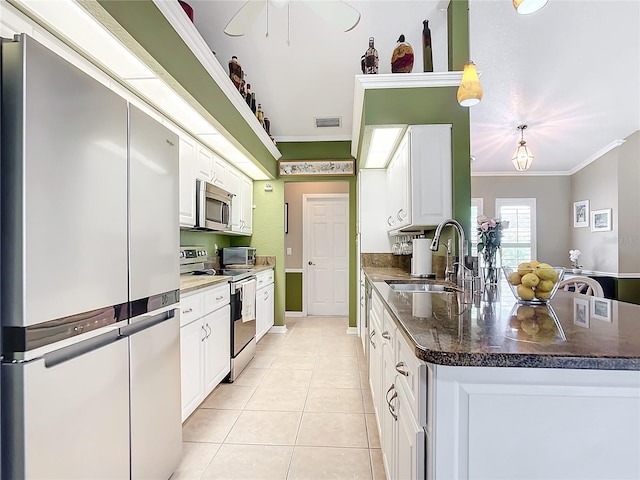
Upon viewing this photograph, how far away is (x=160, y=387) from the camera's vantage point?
150cm

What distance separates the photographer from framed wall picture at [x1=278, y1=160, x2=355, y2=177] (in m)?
4.56

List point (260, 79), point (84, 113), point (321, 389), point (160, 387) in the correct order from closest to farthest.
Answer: point (84, 113) → point (160, 387) → point (321, 389) → point (260, 79)

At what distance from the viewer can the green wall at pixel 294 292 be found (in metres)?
5.70

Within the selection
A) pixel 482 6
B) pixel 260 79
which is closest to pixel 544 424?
Result: pixel 482 6

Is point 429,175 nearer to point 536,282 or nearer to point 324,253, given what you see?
point 536,282

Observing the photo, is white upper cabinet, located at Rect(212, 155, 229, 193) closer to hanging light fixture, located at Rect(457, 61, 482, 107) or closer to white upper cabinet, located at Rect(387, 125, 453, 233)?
white upper cabinet, located at Rect(387, 125, 453, 233)

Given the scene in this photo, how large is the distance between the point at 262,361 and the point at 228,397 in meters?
0.84

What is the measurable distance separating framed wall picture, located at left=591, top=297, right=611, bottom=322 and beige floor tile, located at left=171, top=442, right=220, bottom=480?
1.90 m

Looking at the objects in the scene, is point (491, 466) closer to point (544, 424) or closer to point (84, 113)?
point (544, 424)

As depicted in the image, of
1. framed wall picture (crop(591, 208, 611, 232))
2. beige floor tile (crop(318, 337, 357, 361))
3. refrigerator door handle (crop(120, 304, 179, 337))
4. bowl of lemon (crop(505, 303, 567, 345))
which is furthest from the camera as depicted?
framed wall picture (crop(591, 208, 611, 232))

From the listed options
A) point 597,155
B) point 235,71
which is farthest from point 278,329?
point 597,155

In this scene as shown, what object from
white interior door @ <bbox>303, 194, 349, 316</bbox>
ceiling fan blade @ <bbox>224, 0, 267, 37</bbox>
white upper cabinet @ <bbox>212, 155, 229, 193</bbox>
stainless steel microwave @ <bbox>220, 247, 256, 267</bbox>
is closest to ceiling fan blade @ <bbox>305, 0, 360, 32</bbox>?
ceiling fan blade @ <bbox>224, 0, 267, 37</bbox>

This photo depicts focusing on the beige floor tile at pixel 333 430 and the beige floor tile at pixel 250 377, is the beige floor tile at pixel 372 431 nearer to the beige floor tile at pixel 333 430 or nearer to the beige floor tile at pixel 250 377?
the beige floor tile at pixel 333 430

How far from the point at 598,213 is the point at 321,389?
5.63 m
